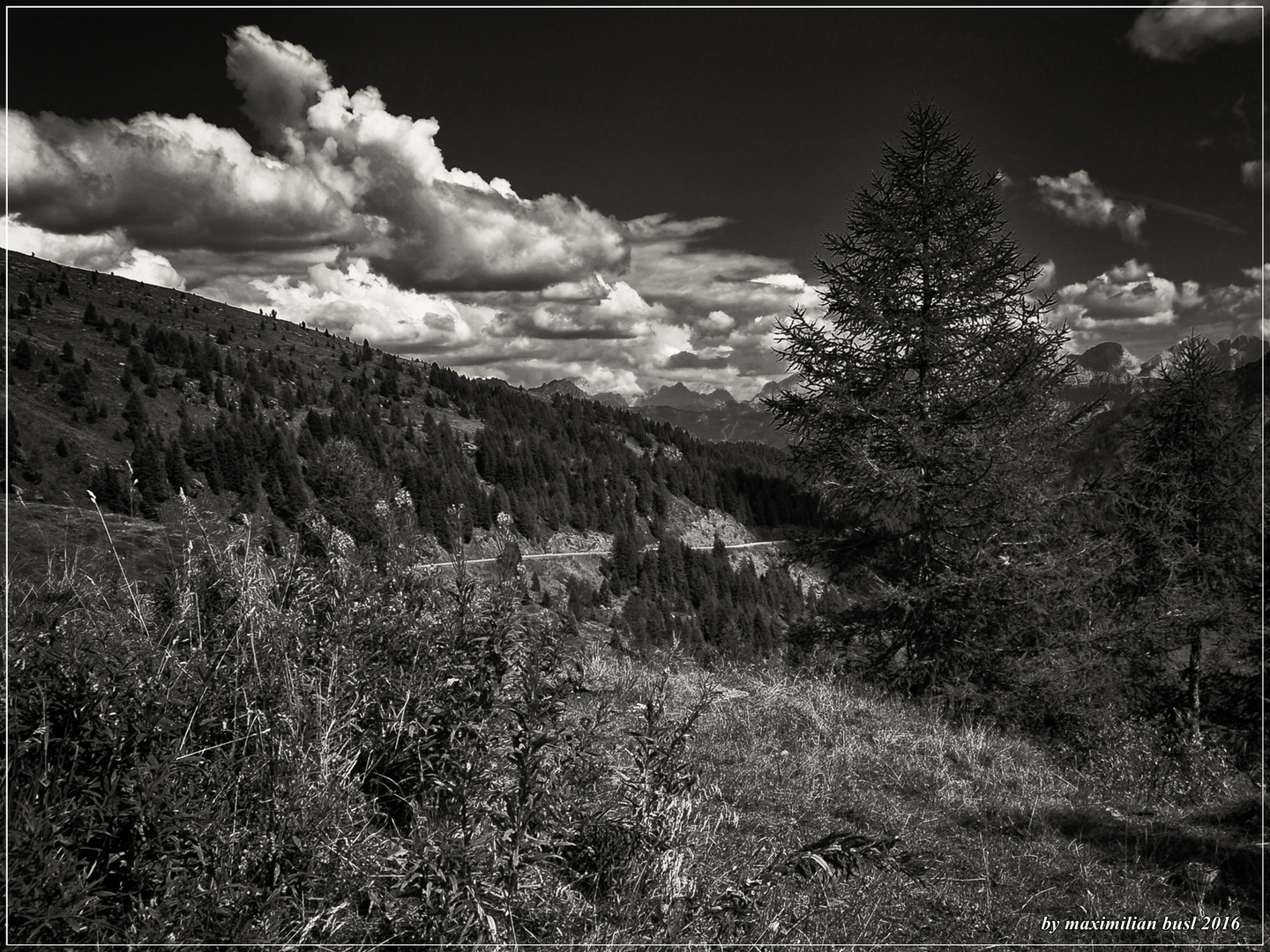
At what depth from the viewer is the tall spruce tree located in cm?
1088

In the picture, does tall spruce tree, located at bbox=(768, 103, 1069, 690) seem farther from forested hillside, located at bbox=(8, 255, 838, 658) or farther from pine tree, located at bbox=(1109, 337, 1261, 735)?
forested hillside, located at bbox=(8, 255, 838, 658)

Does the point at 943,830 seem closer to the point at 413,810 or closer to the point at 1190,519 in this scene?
the point at 413,810

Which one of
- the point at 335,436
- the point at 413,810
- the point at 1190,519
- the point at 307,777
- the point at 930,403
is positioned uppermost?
the point at 335,436

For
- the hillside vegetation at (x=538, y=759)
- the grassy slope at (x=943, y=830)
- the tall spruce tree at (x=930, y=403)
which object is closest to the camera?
the hillside vegetation at (x=538, y=759)

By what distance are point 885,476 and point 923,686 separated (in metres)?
3.66

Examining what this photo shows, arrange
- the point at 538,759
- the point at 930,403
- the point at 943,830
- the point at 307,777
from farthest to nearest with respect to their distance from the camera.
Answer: the point at 930,403 → the point at 943,830 → the point at 307,777 → the point at 538,759

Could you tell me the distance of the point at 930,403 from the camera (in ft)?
37.4

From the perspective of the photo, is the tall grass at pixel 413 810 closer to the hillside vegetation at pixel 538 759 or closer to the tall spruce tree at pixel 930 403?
the hillside vegetation at pixel 538 759

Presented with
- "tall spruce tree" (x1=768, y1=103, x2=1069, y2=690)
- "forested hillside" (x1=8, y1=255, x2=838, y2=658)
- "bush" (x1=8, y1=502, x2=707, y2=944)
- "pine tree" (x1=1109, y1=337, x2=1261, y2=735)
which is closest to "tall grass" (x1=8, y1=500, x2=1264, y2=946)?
"bush" (x1=8, y1=502, x2=707, y2=944)

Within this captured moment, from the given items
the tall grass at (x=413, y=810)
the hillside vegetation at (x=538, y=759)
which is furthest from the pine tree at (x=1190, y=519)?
the tall grass at (x=413, y=810)

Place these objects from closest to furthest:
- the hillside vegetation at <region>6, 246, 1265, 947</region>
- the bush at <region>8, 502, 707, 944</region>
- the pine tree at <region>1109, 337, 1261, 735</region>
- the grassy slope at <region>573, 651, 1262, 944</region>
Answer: the bush at <region>8, 502, 707, 944</region> → the hillside vegetation at <region>6, 246, 1265, 947</region> → the grassy slope at <region>573, 651, 1262, 944</region> → the pine tree at <region>1109, 337, 1261, 735</region>

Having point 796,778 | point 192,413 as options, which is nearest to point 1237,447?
point 796,778

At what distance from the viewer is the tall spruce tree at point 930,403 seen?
35.7ft

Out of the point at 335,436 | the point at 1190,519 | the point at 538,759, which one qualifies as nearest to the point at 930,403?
the point at 1190,519
